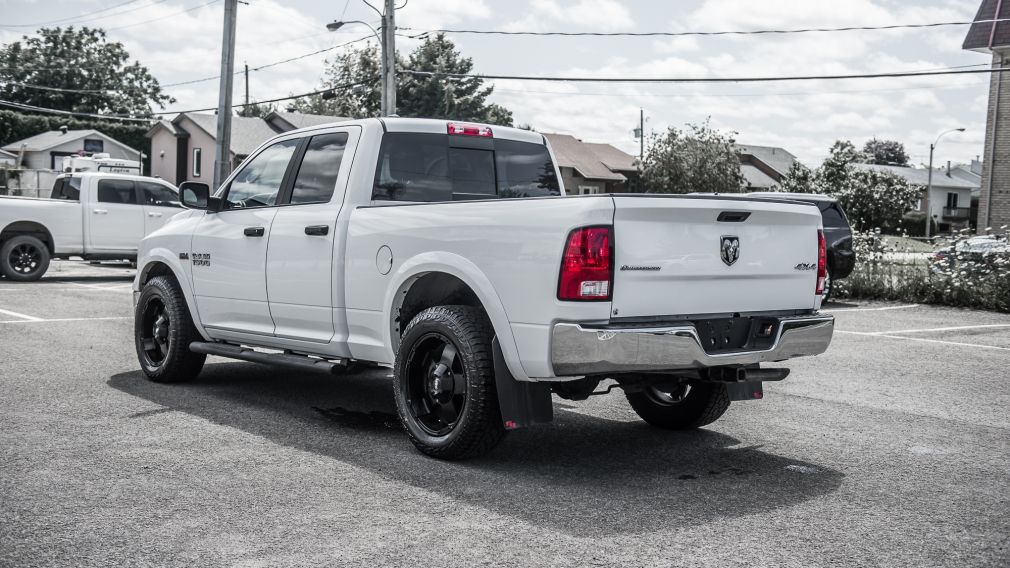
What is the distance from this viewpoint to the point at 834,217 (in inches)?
669

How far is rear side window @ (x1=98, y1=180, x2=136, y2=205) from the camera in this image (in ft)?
66.9

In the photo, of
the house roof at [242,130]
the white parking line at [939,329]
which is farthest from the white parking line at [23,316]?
the house roof at [242,130]

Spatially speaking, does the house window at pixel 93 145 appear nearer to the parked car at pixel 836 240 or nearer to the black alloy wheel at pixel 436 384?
the parked car at pixel 836 240

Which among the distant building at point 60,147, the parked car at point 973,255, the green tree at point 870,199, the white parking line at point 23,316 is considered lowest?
the white parking line at point 23,316

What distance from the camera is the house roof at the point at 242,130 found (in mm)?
51438

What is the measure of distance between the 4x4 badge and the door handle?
8.56 feet

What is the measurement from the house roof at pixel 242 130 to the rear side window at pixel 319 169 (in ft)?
148

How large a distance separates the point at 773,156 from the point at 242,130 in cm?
5277

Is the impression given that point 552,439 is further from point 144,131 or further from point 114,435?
point 144,131

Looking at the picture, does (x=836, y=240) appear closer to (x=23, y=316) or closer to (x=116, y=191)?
(x=23, y=316)

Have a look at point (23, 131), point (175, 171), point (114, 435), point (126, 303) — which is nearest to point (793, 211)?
point (114, 435)

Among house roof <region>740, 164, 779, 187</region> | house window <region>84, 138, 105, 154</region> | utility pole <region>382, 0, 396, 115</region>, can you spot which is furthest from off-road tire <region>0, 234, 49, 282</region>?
house roof <region>740, 164, 779, 187</region>

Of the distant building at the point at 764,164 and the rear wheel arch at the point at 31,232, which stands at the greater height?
the distant building at the point at 764,164

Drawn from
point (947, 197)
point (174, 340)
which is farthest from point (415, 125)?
point (947, 197)
